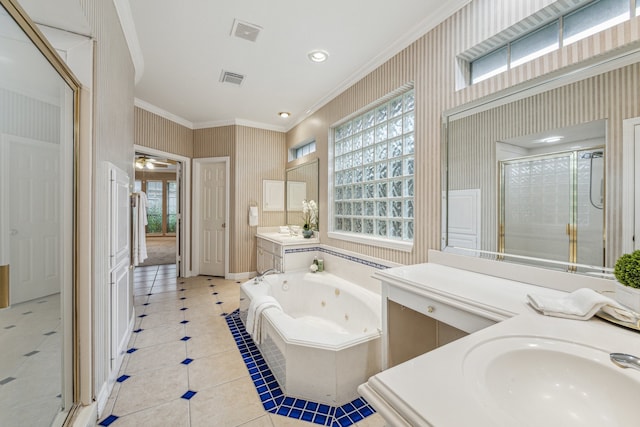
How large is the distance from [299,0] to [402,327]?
2.35m

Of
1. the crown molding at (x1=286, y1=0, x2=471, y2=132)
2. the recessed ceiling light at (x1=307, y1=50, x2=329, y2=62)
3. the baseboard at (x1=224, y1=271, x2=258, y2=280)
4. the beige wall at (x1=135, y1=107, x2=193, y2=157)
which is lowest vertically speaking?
the baseboard at (x1=224, y1=271, x2=258, y2=280)

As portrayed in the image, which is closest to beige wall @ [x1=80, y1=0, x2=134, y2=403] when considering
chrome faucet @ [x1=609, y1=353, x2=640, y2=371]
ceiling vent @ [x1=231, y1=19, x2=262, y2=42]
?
ceiling vent @ [x1=231, y1=19, x2=262, y2=42]

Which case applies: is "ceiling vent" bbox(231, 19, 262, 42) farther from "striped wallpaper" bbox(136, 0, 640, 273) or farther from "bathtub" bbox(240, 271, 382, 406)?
"bathtub" bbox(240, 271, 382, 406)

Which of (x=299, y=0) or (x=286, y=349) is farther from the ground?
(x=299, y=0)

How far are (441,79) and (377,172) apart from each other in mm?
986

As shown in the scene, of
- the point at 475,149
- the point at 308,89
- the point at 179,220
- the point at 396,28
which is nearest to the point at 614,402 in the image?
the point at 475,149

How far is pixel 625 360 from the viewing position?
683 millimetres

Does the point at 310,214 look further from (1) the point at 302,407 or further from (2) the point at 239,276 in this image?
(1) the point at 302,407

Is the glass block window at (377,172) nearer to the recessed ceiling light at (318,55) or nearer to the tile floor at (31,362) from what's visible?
the recessed ceiling light at (318,55)

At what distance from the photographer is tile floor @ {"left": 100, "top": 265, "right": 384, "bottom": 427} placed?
1549 millimetres

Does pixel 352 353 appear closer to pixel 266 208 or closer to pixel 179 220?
pixel 266 208

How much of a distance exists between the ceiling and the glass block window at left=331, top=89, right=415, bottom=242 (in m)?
0.49

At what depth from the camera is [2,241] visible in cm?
94

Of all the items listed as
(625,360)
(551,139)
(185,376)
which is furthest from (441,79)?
(185,376)
